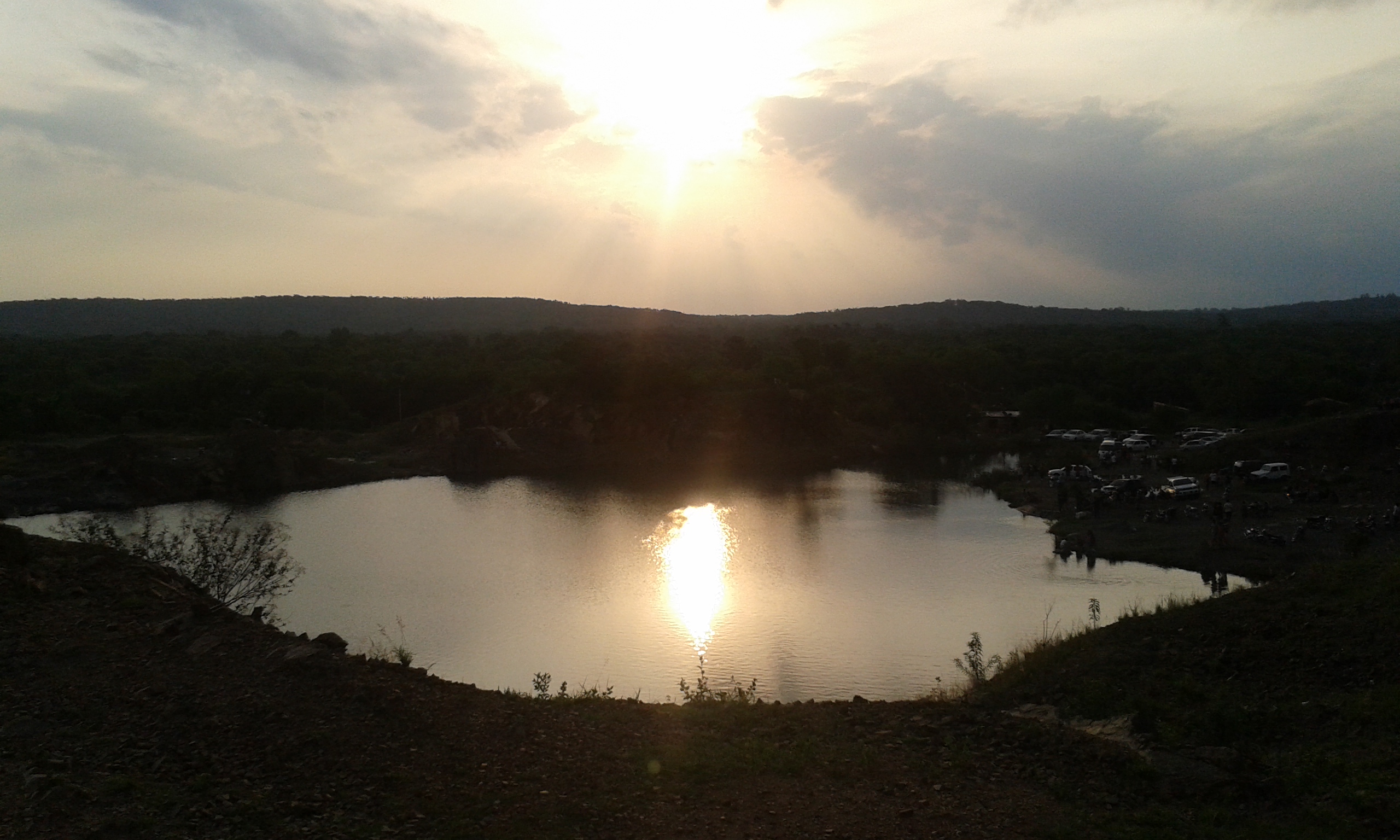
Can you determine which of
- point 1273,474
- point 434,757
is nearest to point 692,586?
point 434,757

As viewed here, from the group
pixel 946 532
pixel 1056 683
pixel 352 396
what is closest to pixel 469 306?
pixel 352 396

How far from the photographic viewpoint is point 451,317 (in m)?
161

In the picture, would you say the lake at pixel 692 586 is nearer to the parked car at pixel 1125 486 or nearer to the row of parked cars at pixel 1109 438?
the parked car at pixel 1125 486

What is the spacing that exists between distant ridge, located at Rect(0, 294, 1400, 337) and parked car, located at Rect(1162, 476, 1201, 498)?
96429 millimetres

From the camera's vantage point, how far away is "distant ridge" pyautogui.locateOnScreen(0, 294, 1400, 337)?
136 m

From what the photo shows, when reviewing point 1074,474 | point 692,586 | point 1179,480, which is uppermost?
point 1179,480

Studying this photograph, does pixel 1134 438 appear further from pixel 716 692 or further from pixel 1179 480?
pixel 716 692

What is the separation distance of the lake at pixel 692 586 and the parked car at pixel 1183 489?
14.4ft

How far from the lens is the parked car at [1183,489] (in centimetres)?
3038

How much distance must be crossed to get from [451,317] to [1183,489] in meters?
144

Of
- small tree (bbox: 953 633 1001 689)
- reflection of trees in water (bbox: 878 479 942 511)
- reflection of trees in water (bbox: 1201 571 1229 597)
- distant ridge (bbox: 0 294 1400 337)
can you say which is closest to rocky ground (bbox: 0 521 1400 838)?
small tree (bbox: 953 633 1001 689)

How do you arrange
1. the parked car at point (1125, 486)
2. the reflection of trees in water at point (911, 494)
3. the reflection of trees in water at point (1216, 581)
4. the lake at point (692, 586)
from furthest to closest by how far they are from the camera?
1. the reflection of trees in water at point (911, 494)
2. the parked car at point (1125, 486)
3. the reflection of trees in water at point (1216, 581)
4. the lake at point (692, 586)

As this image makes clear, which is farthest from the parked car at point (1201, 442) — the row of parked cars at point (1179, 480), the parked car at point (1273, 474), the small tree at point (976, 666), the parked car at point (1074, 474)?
the small tree at point (976, 666)

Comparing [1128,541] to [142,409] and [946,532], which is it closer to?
[946,532]
